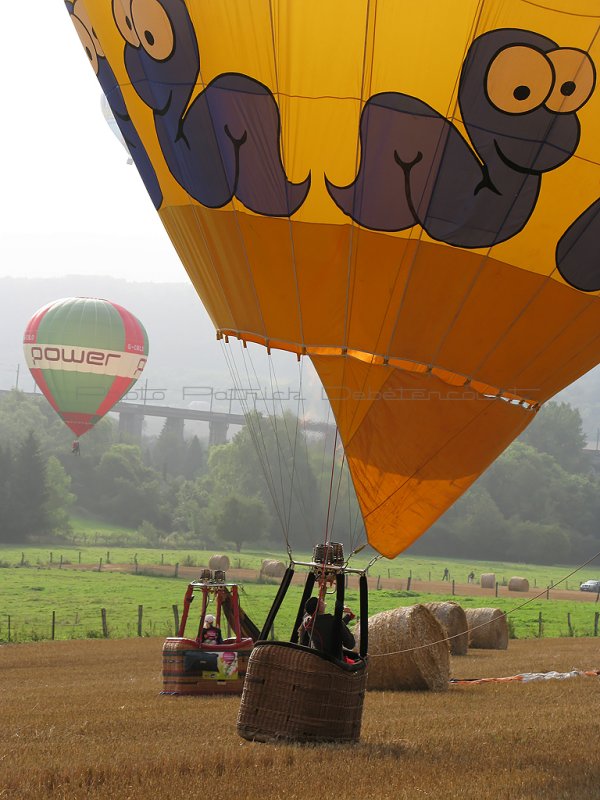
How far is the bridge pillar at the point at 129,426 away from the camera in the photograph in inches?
5792

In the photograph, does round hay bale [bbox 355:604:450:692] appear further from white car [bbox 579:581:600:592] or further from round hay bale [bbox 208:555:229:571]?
white car [bbox 579:581:600:592]

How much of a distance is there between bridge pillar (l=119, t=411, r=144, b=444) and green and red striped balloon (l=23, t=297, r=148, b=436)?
9350 cm

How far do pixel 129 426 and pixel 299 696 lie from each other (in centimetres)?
14708

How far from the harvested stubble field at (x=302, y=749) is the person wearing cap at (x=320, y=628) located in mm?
763

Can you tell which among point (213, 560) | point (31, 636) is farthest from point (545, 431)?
point (31, 636)

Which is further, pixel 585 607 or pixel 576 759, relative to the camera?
pixel 585 607

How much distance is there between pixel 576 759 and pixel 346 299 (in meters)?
4.17

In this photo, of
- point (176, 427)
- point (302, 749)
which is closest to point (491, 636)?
point (302, 749)

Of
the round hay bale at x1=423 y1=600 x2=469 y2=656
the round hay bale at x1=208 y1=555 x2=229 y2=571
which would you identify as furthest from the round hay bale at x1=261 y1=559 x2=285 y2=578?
the round hay bale at x1=423 y1=600 x2=469 y2=656

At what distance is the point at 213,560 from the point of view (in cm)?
5256

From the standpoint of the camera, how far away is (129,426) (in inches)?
6063

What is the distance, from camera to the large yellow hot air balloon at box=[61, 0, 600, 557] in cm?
905

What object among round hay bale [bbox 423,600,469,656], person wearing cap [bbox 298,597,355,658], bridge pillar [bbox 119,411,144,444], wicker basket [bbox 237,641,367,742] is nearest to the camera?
wicker basket [bbox 237,641,367,742]

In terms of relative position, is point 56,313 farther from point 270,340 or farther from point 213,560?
point 270,340
